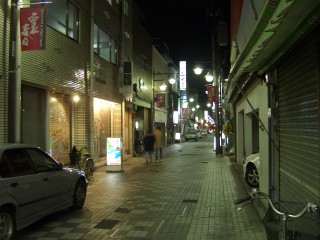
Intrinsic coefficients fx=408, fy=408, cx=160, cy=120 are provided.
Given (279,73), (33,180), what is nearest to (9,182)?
(33,180)

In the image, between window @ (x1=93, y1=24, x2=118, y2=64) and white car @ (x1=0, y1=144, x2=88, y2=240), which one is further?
window @ (x1=93, y1=24, x2=118, y2=64)

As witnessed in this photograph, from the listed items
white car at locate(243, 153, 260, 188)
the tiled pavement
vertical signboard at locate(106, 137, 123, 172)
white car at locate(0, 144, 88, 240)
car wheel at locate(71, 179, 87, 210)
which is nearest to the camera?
white car at locate(0, 144, 88, 240)

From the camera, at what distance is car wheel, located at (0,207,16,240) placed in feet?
20.4

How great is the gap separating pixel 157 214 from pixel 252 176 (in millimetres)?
5159

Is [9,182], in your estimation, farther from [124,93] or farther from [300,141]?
[124,93]

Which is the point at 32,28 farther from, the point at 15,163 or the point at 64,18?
the point at 64,18

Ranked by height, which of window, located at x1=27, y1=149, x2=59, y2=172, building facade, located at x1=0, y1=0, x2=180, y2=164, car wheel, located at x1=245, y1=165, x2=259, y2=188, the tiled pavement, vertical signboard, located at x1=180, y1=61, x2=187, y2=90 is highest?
vertical signboard, located at x1=180, y1=61, x2=187, y2=90

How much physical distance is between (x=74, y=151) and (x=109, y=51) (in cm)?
873

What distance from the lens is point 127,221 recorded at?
27.2 feet

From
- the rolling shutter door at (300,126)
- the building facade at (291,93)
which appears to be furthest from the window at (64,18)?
the rolling shutter door at (300,126)

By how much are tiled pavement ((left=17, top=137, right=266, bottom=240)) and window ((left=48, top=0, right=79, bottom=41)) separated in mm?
5959

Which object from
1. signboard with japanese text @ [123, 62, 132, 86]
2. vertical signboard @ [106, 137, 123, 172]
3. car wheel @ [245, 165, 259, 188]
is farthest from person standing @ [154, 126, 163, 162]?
car wheel @ [245, 165, 259, 188]

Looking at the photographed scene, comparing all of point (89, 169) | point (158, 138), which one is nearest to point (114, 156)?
point (89, 169)

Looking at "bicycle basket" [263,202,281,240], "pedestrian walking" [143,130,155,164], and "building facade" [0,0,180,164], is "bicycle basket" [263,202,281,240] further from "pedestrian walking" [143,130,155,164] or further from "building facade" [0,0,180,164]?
"pedestrian walking" [143,130,155,164]
